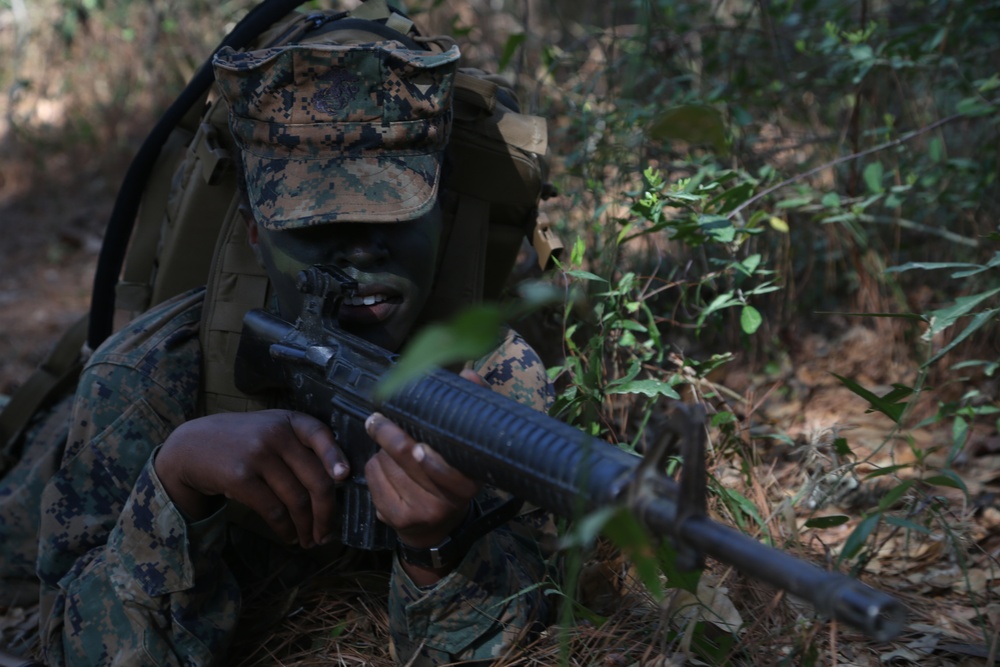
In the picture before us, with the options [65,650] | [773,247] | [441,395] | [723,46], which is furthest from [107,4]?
[441,395]

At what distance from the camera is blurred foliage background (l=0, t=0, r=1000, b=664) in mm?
2529

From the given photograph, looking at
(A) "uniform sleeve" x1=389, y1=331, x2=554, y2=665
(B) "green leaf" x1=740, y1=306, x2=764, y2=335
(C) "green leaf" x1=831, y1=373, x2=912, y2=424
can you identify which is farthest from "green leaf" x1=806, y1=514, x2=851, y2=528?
(B) "green leaf" x1=740, y1=306, x2=764, y2=335

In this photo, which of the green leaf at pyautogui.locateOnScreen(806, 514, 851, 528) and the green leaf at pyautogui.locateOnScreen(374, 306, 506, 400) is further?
the green leaf at pyautogui.locateOnScreen(806, 514, 851, 528)

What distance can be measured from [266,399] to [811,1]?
272cm

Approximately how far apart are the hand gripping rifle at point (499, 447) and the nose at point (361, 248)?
6 centimetres

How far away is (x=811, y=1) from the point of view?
3732 millimetres

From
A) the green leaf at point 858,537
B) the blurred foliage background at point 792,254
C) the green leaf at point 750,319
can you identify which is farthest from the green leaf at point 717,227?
the green leaf at point 858,537

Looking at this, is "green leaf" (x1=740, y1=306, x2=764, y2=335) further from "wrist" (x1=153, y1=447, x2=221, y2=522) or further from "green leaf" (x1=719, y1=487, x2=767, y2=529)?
"wrist" (x1=153, y1=447, x2=221, y2=522)

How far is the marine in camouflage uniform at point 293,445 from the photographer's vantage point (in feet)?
6.88

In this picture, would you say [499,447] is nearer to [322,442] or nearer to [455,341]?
[322,442]

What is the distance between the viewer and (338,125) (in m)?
2.12

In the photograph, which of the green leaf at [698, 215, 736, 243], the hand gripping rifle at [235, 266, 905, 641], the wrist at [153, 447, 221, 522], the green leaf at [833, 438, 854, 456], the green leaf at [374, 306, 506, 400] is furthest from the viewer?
the green leaf at [698, 215, 736, 243]

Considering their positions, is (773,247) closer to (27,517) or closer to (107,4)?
(27,517)

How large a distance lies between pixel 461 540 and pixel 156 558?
70 cm
